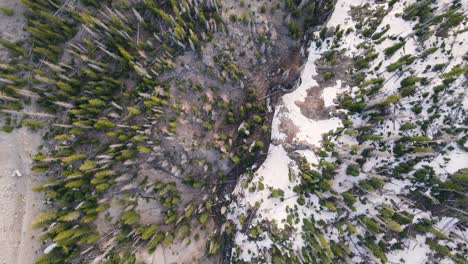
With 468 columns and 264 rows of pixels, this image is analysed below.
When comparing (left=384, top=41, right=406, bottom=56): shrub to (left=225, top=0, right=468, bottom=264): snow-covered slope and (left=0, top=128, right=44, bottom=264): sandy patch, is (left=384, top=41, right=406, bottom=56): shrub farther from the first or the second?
(left=0, top=128, right=44, bottom=264): sandy patch

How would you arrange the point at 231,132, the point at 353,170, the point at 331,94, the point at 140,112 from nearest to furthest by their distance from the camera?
1. the point at 140,112
2. the point at 353,170
3. the point at 331,94
4. the point at 231,132

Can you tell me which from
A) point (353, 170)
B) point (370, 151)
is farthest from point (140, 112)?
point (370, 151)

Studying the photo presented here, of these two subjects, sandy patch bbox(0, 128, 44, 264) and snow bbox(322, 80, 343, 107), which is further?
snow bbox(322, 80, 343, 107)

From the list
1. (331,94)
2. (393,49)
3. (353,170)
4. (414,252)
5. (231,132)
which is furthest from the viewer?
(231,132)

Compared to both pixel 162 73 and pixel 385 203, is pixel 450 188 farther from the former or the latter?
pixel 162 73

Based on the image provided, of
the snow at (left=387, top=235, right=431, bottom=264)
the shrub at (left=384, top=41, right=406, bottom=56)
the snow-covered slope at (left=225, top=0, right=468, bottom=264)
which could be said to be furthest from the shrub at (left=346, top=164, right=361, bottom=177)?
the shrub at (left=384, top=41, right=406, bottom=56)

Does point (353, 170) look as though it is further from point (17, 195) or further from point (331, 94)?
point (17, 195)

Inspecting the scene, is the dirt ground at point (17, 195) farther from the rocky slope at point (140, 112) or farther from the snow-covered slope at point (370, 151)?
the snow-covered slope at point (370, 151)
